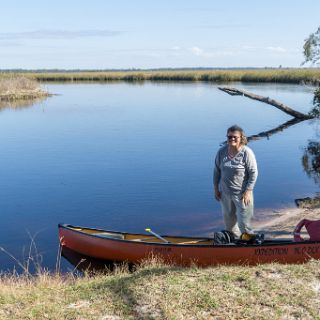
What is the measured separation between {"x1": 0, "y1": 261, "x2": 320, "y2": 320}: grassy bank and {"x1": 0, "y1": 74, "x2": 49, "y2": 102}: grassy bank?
41.2 m

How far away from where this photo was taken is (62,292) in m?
5.74

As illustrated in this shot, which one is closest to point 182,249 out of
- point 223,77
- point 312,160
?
point 312,160

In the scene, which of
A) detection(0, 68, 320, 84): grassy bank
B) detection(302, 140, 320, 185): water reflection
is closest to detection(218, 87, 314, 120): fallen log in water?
detection(302, 140, 320, 185): water reflection

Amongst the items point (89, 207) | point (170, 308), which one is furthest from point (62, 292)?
point (89, 207)

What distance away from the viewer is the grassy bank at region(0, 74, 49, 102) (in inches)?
1770

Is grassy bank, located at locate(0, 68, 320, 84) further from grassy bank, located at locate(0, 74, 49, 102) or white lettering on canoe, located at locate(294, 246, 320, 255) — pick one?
white lettering on canoe, located at locate(294, 246, 320, 255)

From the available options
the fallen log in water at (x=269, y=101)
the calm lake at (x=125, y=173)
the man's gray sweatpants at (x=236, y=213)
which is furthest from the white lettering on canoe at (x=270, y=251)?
the fallen log in water at (x=269, y=101)

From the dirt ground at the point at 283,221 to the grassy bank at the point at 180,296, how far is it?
11.6 ft

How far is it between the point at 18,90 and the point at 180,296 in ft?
147

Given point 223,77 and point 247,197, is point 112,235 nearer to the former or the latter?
point 247,197

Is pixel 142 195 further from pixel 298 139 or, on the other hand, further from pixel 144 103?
pixel 144 103

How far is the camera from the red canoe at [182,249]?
6.88m

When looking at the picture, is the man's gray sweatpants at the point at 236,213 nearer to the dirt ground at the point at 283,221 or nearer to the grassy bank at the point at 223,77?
the dirt ground at the point at 283,221

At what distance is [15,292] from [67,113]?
30259mm
